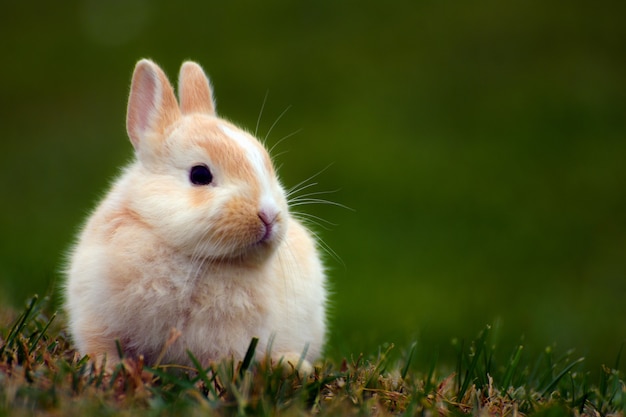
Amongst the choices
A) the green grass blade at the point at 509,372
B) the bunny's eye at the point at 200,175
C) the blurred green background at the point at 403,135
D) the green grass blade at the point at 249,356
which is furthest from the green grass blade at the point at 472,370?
the blurred green background at the point at 403,135

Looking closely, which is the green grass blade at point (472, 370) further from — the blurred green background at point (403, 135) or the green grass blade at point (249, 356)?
the blurred green background at point (403, 135)

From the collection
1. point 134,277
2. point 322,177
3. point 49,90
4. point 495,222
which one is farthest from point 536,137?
point 134,277

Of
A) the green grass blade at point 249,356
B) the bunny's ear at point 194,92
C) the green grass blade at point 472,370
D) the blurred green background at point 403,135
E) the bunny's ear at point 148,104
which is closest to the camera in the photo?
the green grass blade at point 249,356

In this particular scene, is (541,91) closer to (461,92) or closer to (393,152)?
(461,92)

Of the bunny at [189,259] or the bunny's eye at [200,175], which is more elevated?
the bunny's eye at [200,175]

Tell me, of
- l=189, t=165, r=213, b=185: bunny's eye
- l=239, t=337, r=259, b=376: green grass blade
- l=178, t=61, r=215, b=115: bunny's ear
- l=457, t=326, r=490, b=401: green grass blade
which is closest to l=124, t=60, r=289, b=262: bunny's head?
l=189, t=165, r=213, b=185: bunny's eye

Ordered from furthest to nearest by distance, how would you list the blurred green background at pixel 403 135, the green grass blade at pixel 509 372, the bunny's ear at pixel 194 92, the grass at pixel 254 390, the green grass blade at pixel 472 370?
the blurred green background at pixel 403 135
the bunny's ear at pixel 194 92
the green grass blade at pixel 509 372
the green grass blade at pixel 472 370
the grass at pixel 254 390

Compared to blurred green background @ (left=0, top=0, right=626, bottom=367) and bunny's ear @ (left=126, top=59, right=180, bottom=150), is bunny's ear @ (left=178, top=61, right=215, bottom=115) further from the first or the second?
blurred green background @ (left=0, top=0, right=626, bottom=367)
